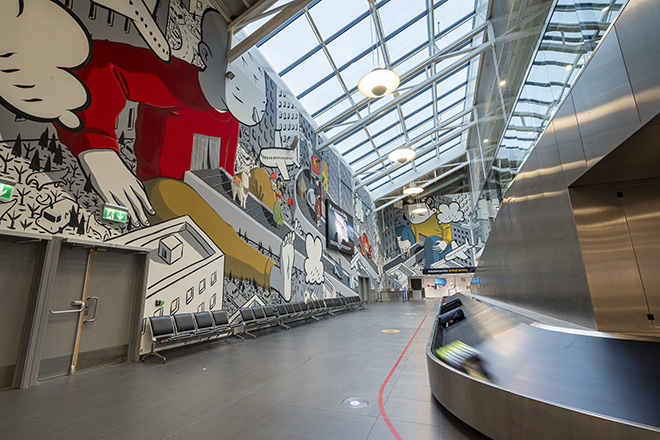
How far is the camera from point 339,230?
57.7 ft

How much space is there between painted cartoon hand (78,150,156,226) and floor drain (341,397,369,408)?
17.3 feet

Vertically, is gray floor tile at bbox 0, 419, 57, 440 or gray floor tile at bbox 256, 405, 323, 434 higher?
gray floor tile at bbox 0, 419, 57, 440

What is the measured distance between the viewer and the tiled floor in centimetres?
269

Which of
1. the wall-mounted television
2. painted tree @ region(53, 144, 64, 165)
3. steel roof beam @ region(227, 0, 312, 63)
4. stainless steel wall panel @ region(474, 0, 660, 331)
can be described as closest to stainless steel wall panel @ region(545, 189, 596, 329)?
stainless steel wall panel @ region(474, 0, 660, 331)

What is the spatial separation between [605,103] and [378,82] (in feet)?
23.7

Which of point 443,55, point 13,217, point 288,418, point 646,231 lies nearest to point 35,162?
point 13,217

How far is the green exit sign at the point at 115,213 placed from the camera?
18.1ft

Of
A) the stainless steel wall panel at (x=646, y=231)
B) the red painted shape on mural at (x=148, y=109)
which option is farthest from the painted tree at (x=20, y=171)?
the stainless steel wall panel at (x=646, y=231)

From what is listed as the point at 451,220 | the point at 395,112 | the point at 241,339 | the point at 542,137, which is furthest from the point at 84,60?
the point at 451,220

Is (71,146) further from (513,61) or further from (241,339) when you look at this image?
(513,61)

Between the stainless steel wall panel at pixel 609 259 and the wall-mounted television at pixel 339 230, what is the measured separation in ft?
41.9

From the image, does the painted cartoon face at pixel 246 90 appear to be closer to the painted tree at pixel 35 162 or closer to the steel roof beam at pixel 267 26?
the steel roof beam at pixel 267 26

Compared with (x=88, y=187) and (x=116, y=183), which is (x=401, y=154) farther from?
(x=88, y=187)

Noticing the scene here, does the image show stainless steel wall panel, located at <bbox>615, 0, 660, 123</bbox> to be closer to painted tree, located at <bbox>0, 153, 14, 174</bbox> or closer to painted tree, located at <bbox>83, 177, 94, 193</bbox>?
painted tree, located at <bbox>83, 177, 94, 193</bbox>
